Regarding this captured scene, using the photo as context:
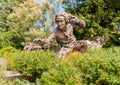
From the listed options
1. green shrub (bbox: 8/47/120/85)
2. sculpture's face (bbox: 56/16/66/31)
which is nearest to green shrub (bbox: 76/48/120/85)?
green shrub (bbox: 8/47/120/85)

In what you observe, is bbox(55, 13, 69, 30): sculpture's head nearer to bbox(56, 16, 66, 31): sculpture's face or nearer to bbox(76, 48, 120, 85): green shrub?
bbox(56, 16, 66, 31): sculpture's face

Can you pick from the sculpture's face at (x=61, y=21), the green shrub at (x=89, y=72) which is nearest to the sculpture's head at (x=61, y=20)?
the sculpture's face at (x=61, y=21)

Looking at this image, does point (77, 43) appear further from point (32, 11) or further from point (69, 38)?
point (32, 11)

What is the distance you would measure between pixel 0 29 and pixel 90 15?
38.3 feet

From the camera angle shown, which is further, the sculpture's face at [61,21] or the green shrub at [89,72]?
the sculpture's face at [61,21]

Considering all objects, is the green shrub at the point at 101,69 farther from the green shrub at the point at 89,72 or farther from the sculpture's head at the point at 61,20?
the sculpture's head at the point at 61,20

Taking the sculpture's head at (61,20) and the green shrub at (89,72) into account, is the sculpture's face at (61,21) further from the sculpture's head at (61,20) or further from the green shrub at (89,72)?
the green shrub at (89,72)

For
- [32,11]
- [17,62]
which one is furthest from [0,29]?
[17,62]

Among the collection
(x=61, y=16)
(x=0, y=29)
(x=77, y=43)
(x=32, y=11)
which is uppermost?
(x=61, y=16)

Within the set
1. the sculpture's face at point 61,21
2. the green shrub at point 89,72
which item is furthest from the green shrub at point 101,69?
the sculpture's face at point 61,21

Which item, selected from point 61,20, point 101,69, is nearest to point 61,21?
point 61,20

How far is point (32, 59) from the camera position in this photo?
807 centimetres

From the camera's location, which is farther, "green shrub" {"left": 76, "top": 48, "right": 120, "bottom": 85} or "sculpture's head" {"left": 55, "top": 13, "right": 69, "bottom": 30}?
"sculpture's head" {"left": 55, "top": 13, "right": 69, "bottom": 30}

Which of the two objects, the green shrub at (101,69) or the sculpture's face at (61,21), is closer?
the green shrub at (101,69)
